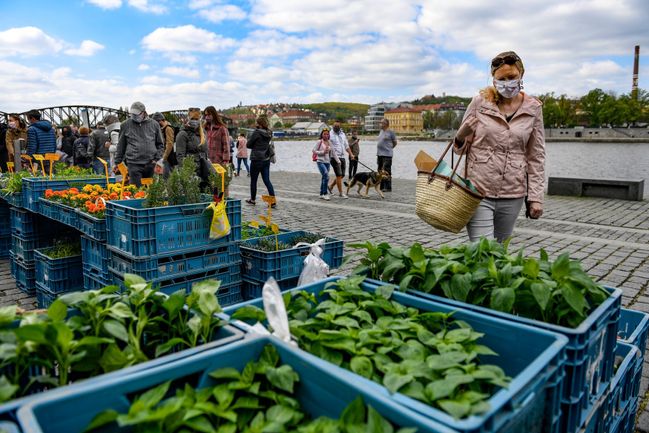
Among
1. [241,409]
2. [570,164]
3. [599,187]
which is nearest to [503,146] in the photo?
[241,409]

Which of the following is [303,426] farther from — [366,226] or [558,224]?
[558,224]

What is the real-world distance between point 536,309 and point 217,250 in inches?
103

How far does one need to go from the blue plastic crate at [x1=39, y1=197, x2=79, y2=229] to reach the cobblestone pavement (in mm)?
950

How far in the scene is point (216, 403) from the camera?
1.41 m

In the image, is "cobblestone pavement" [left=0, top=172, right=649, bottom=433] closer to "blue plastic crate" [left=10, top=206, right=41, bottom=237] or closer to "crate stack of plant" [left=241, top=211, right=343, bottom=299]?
"blue plastic crate" [left=10, top=206, right=41, bottom=237]

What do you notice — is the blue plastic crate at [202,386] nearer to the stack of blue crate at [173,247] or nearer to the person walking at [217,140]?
the stack of blue crate at [173,247]

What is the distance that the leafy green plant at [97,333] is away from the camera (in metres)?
1.49

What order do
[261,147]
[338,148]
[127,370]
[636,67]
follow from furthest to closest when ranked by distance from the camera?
1. [636,67]
2. [338,148]
3. [261,147]
4. [127,370]

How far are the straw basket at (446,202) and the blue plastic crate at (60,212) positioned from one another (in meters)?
3.07

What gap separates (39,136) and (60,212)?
656cm

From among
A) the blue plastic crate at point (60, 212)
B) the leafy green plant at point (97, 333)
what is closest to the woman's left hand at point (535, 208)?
the leafy green plant at point (97, 333)

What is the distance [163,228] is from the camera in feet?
12.4

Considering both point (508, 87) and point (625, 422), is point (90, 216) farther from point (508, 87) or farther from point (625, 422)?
point (625, 422)

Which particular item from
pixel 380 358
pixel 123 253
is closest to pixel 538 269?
pixel 380 358
